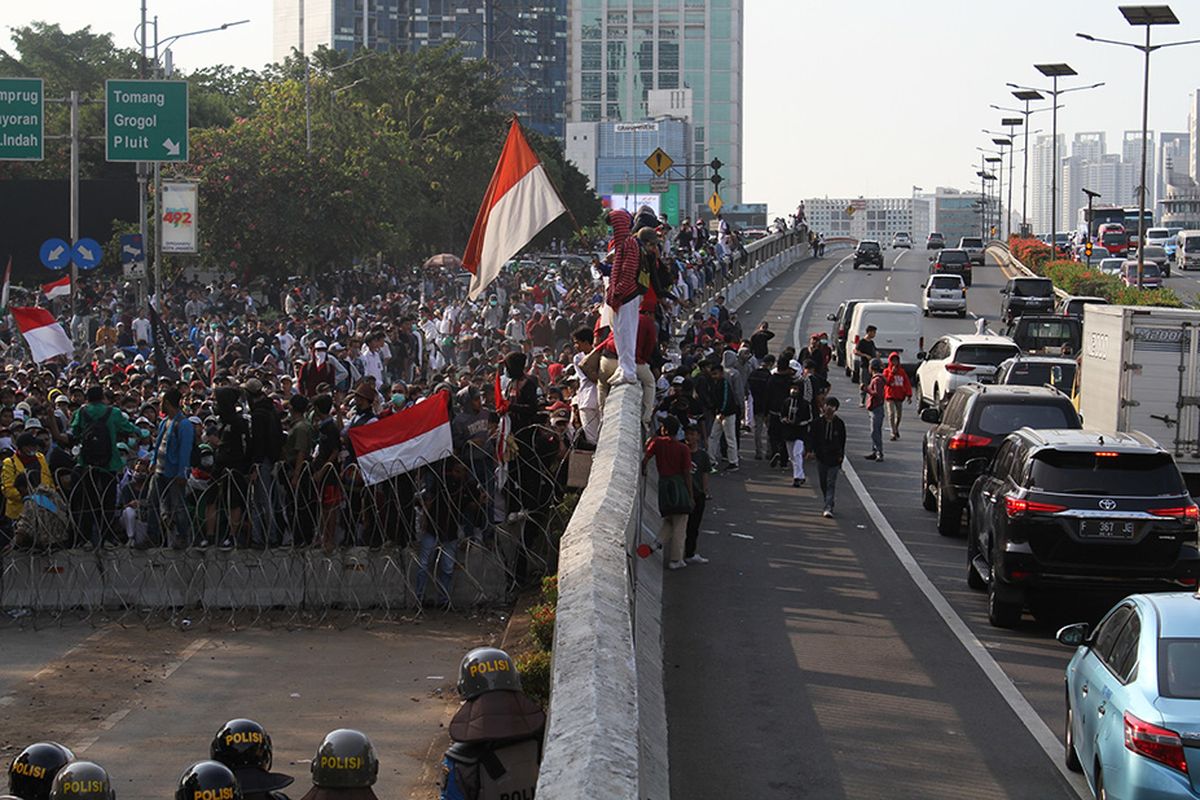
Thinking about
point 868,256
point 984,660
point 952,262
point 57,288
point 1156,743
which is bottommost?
point 984,660

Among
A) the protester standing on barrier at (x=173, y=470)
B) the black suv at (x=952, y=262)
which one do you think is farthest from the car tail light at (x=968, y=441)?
the black suv at (x=952, y=262)

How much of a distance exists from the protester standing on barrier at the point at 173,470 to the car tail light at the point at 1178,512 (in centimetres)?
944

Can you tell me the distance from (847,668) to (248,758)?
6.85 meters

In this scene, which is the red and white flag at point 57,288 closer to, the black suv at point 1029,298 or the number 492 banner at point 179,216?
the number 492 banner at point 179,216

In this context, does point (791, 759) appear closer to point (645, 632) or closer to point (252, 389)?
point (645, 632)

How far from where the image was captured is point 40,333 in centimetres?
2533

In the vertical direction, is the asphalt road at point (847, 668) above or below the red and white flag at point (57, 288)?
below

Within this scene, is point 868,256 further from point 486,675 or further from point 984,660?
point 486,675

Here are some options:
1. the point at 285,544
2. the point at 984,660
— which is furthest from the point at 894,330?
the point at 984,660

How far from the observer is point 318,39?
18938cm

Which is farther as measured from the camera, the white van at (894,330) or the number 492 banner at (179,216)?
the number 492 banner at (179,216)

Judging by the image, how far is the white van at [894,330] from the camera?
3659 centimetres

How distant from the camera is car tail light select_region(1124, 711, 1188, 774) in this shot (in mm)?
7984

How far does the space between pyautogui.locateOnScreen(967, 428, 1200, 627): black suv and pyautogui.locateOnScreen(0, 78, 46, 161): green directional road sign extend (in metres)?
29.8
